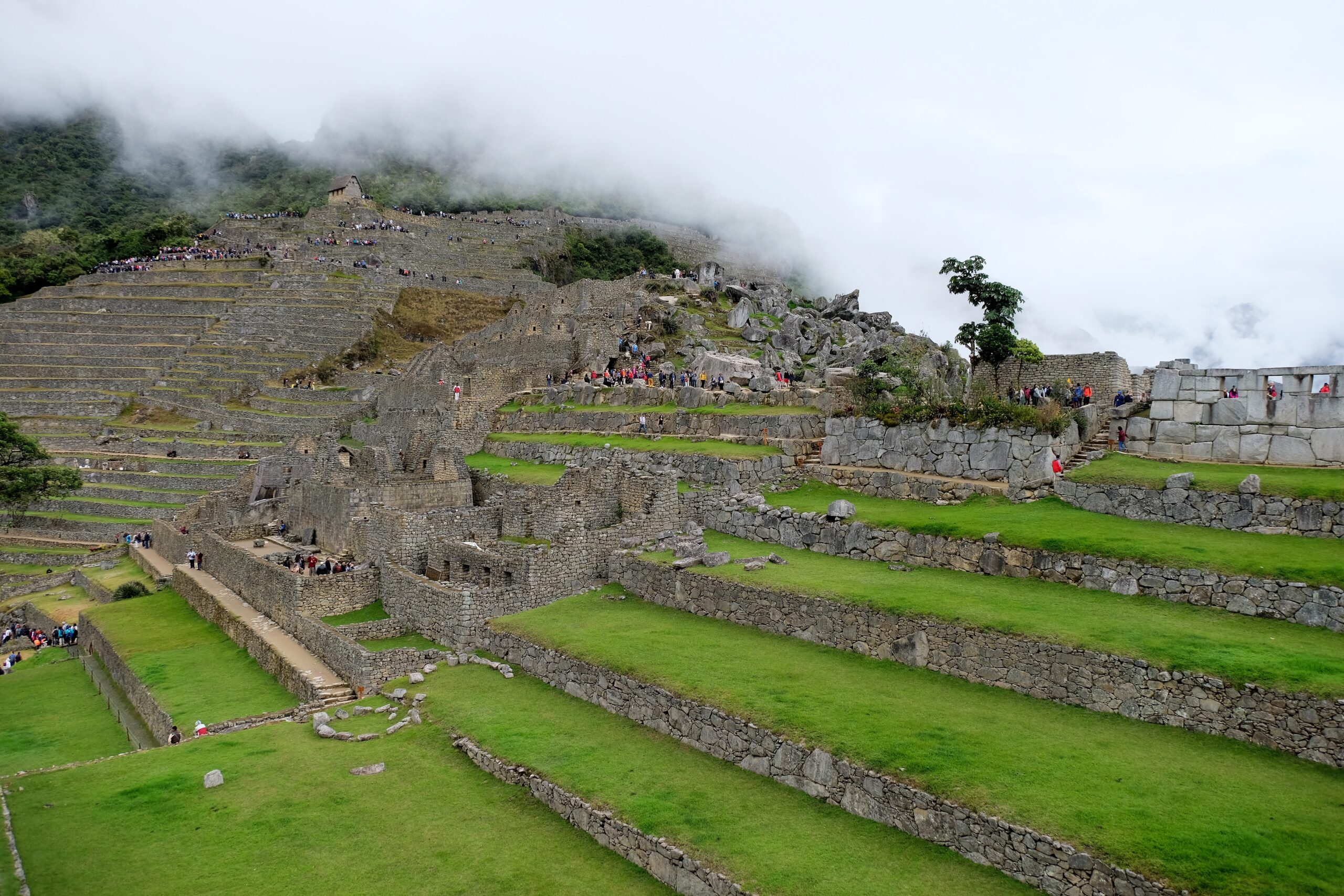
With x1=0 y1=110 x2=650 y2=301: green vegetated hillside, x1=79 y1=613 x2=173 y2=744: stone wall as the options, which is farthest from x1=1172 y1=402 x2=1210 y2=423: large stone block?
x1=0 y1=110 x2=650 y2=301: green vegetated hillside

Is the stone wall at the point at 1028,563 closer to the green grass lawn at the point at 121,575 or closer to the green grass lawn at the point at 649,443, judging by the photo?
the green grass lawn at the point at 649,443

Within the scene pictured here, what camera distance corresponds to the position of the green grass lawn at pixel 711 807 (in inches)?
346

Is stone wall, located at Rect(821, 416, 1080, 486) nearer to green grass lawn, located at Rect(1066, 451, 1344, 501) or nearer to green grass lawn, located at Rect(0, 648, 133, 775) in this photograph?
green grass lawn, located at Rect(1066, 451, 1344, 501)

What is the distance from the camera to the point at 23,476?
3534 cm

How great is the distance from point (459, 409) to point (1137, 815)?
29.4 m

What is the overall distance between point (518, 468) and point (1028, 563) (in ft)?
59.0

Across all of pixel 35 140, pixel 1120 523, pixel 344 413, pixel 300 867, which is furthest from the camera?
pixel 35 140

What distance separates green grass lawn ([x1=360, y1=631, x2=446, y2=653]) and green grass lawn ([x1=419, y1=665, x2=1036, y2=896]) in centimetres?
342

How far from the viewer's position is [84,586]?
32219mm

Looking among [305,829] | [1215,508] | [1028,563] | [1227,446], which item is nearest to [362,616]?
[305,829]

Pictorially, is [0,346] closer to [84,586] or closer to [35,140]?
[84,586]

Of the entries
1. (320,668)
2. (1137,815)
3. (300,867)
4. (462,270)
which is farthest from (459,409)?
(462,270)

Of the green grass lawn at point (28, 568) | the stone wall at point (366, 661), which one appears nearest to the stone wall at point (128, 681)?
the stone wall at point (366, 661)

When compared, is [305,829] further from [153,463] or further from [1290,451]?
[153,463]
